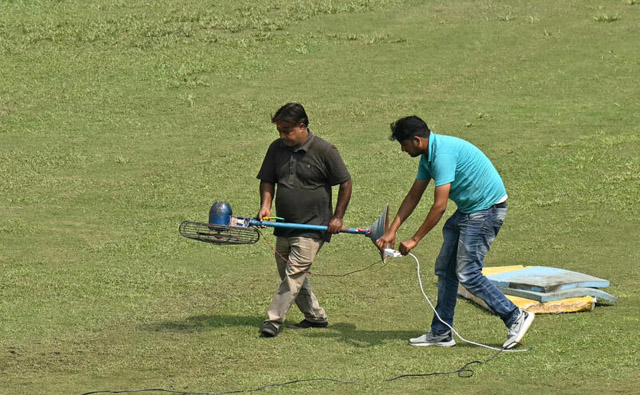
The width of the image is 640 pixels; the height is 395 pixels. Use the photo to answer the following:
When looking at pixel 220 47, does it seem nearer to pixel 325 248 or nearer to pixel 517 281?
pixel 325 248

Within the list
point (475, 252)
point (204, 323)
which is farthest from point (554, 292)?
point (204, 323)

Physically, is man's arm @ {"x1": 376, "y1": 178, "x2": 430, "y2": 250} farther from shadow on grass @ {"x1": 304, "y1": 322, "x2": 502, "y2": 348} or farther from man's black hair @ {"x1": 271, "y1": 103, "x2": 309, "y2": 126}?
man's black hair @ {"x1": 271, "y1": 103, "x2": 309, "y2": 126}

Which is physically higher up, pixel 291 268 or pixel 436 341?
pixel 291 268

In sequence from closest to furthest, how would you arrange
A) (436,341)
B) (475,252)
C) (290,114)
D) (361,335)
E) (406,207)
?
(475,252) → (406,207) → (436,341) → (290,114) → (361,335)

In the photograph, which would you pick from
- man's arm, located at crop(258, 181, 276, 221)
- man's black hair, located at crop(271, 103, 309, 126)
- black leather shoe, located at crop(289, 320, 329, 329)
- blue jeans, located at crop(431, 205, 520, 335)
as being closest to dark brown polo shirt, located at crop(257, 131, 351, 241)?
man's arm, located at crop(258, 181, 276, 221)

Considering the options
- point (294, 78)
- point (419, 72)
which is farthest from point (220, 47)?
point (419, 72)

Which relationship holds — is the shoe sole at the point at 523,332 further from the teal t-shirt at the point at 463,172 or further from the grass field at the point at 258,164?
the teal t-shirt at the point at 463,172

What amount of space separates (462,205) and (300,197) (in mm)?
1517

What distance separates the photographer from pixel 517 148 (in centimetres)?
1747

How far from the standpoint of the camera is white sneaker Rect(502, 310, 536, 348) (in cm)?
863

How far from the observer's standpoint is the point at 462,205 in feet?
28.5

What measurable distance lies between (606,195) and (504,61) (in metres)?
7.59

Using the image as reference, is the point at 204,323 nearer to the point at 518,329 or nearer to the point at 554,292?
the point at 518,329

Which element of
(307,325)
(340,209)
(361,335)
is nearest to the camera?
(340,209)
